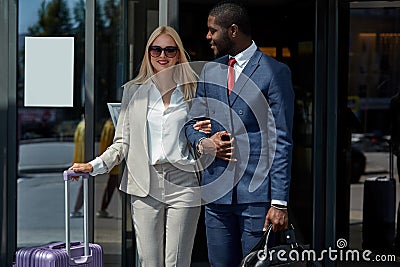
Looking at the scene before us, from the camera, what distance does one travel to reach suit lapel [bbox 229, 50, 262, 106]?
382cm

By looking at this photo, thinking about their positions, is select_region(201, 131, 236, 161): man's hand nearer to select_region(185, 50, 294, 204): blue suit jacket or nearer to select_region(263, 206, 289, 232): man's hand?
select_region(185, 50, 294, 204): blue suit jacket

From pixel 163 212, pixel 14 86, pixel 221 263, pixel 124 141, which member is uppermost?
pixel 14 86

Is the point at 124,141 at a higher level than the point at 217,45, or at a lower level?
lower

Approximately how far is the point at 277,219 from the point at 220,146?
18.5 inches

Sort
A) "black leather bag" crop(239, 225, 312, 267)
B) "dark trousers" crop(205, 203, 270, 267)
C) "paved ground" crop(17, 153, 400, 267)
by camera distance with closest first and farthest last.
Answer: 1. "black leather bag" crop(239, 225, 312, 267)
2. "dark trousers" crop(205, 203, 270, 267)
3. "paved ground" crop(17, 153, 400, 267)

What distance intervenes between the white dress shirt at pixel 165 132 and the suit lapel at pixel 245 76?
286mm

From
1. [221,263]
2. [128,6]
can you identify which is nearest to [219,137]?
[221,263]

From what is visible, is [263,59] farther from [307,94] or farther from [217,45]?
[307,94]

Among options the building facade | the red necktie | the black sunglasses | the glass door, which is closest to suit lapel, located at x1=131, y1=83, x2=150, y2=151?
the black sunglasses

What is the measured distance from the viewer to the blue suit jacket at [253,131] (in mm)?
3707

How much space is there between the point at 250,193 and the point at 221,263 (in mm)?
387

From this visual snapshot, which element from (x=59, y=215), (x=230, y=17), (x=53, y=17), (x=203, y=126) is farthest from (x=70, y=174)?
(x=59, y=215)

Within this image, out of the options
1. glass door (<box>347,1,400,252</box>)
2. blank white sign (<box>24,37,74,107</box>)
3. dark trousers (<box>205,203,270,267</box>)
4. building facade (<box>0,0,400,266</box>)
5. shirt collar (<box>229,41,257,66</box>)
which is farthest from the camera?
glass door (<box>347,1,400,252</box>)

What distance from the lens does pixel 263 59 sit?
3.84m
